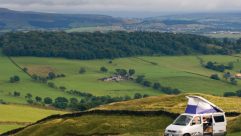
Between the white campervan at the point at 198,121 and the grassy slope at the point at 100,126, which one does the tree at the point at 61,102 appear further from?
the white campervan at the point at 198,121

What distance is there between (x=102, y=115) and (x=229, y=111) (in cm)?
1787

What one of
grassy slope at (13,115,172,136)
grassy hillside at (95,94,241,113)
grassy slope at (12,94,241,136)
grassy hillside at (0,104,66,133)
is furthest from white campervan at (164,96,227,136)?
grassy hillside at (0,104,66,133)

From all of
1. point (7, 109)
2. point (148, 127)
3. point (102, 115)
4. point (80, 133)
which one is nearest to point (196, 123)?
point (148, 127)

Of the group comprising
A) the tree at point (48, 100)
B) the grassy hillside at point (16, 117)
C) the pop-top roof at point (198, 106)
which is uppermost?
the pop-top roof at point (198, 106)

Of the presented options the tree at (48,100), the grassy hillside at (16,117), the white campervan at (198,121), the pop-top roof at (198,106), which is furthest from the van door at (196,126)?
the tree at (48,100)

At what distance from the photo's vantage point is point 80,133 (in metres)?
63.9

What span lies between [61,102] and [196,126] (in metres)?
147

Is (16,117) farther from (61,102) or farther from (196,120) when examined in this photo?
(61,102)

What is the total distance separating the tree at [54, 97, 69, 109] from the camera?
582 ft

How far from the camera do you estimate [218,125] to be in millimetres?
43812

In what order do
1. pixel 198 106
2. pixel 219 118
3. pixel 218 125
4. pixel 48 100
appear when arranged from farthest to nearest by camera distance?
pixel 48 100 < pixel 219 118 < pixel 218 125 < pixel 198 106

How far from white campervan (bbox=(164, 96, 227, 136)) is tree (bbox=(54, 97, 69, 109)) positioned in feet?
437

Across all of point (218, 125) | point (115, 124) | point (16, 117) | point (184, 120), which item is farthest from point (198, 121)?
point (16, 117)

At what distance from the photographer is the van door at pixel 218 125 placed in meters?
43.6
